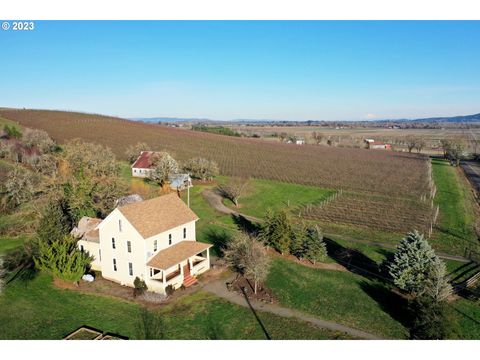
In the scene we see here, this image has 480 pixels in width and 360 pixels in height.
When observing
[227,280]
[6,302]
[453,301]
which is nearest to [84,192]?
[6,302]

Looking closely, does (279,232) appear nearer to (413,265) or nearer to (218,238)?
(218,238)

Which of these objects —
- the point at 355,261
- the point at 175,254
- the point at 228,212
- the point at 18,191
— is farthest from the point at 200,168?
the point at 355,261

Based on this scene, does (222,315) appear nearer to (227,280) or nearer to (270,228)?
(227,280)

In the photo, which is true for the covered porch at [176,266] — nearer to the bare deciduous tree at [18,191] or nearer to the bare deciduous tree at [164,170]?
the bare deciduous tree at [18,191]

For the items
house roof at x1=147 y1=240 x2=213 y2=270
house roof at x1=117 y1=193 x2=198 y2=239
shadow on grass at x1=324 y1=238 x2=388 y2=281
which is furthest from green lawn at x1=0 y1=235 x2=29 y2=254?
shadow on grass at x1=324 y1=238 x2=388 y2=281

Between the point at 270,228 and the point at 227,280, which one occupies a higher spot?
the point at 270,228

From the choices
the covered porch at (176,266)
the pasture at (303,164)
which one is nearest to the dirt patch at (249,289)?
the covered porch at (176,266)

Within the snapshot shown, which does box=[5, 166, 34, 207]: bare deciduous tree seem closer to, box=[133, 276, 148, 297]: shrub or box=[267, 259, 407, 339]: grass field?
box=[133, 276, 148, 297]: shrub
